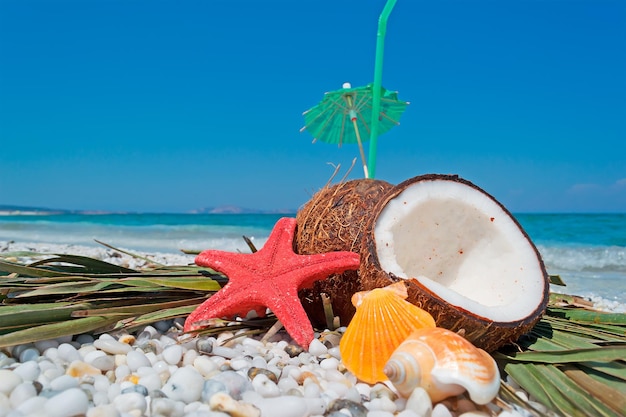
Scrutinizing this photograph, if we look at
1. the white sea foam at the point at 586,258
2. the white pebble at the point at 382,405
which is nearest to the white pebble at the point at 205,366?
the white pebble at the point at 382,405

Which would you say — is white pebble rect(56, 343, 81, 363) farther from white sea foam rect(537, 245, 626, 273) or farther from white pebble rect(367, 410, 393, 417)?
white sea foam rect(537, 245, 626, 273)

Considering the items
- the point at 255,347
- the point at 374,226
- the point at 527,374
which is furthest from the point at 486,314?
the point at 255,347

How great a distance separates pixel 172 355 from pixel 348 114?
4.16m

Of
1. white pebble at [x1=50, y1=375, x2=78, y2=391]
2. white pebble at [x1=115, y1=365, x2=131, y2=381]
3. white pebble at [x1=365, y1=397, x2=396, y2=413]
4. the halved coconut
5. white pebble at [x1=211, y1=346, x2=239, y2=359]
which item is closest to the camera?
white pebble at [x1=50, y1=375, x2=78, y2=391]

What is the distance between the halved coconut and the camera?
2.27m

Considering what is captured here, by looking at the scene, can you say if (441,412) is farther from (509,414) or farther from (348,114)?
(348,114)

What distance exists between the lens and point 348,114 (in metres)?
5.84

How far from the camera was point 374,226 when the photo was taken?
2576 mm

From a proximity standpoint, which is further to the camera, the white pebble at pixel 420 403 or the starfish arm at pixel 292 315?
the starfish arm at pixel 292 315

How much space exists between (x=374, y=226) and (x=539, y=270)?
3.05ft

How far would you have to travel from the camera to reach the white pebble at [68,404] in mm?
1559

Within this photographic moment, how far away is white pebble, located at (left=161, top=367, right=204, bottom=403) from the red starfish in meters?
0.75

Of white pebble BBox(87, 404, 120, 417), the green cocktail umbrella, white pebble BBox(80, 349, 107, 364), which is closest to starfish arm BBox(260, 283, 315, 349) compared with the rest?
white pebble BBox(80, 349, 107, 364)

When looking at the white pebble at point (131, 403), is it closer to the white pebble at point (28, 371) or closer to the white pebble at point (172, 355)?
the white pebble at point (28, 371)
